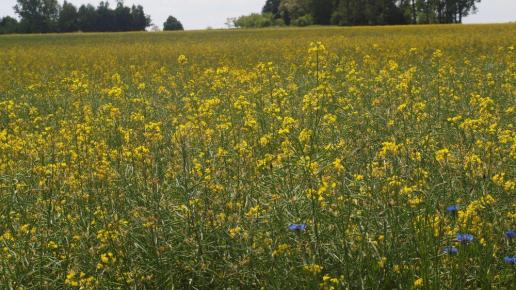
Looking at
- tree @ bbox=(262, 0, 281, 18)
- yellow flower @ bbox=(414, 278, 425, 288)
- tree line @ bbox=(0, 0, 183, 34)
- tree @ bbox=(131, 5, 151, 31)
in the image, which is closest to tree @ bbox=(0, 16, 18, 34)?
tree line @ bbox=(0, 0, 183, 34)

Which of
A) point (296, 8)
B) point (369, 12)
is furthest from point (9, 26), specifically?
point (369, 12)

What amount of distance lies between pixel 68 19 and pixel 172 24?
24911mm

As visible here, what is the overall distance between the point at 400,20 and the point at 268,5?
38.1 meters

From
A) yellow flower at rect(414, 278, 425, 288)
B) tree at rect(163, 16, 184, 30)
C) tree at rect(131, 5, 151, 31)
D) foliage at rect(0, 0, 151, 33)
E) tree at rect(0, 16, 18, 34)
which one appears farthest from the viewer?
tree at rect(163, 16, 184, 30)

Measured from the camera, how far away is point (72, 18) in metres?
89.1

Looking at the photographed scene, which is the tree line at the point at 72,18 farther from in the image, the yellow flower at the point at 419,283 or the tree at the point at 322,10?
the yellow flower at the point at 419,283

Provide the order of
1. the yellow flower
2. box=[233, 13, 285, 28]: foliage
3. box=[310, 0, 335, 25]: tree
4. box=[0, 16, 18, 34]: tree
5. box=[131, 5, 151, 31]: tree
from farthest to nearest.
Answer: box=[131, 5, 151, 31]: tree
box=[233, 13, 285, 28]: foliage
box=[0, 16, 18, 34]: tree
box=[310, 0, 335, 25]: tree
the yellow flower

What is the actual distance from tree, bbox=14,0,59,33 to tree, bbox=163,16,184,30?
1938 centimetres

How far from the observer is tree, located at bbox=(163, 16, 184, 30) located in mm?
108688

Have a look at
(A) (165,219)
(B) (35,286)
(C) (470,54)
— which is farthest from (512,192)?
(C) (470,54)

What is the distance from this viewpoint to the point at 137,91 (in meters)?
11.8

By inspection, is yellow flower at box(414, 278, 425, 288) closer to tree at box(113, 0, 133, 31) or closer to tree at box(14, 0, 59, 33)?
tree at box(14, 0, 59, 33)

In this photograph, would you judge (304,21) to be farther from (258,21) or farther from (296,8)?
(258,21)

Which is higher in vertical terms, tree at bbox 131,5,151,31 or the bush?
tree at bbox 131,5,151,31
